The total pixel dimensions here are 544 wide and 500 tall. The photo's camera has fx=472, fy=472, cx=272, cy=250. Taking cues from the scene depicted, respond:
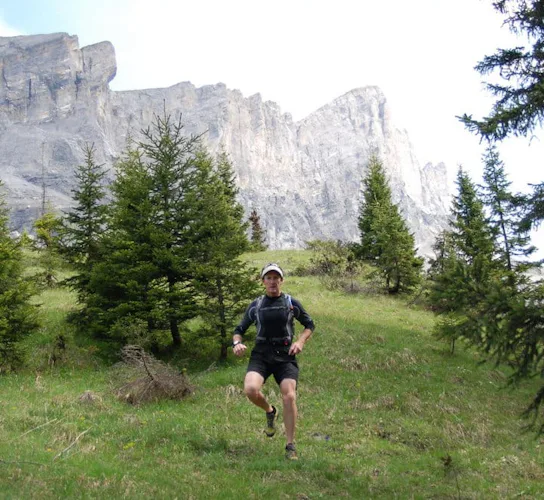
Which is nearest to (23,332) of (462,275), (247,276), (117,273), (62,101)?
(117,273)

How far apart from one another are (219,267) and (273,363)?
8842 millimetres

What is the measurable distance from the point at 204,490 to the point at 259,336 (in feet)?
7.74

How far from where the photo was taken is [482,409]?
13.0 meters

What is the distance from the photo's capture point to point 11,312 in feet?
46.0

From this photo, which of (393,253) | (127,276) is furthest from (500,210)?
(127,276)

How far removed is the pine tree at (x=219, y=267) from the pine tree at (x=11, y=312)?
5.23 m

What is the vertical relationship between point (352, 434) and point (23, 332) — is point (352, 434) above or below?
below

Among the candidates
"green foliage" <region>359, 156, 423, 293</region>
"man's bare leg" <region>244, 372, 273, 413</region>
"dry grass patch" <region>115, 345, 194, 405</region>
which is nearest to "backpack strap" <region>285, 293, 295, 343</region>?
"man's bare leg" <region>244, 372, 273, 413</region>

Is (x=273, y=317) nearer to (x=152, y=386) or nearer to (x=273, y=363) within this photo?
(x=273, y=363)

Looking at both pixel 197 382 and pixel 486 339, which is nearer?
pixel 486 339

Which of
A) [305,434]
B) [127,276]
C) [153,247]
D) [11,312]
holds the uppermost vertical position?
[153,247]

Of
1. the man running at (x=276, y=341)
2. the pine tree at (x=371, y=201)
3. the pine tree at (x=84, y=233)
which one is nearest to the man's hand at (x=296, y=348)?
the man running at (x=276, y=341)

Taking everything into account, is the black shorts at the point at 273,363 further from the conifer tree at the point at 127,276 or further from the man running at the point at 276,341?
the conifer tree at the point at 127,276

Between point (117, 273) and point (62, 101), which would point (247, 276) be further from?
point (62, 101)
